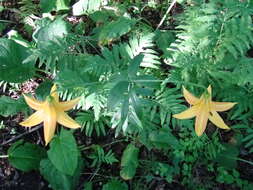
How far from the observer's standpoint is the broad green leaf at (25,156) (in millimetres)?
2752

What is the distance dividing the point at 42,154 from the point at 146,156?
0.79m

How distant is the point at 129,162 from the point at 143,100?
24.8 inches

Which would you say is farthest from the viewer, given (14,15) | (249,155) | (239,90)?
(14,15)

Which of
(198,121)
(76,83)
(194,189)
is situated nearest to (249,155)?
(194,189)

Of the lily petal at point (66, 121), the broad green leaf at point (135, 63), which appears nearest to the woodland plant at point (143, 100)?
the broad green leaf at point (135, 63)

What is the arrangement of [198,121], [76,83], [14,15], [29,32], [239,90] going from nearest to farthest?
[198,121] → [76,83] → [239,90] → [29,32] → [14,15]

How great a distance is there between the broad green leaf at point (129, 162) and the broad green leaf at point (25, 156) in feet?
2.09

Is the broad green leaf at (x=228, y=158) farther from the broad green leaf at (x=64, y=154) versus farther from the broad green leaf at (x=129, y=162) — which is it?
the broad green leaf at (x=64, y=154)

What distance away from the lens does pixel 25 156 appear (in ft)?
9.12

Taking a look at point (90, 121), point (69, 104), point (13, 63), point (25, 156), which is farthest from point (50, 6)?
point (69, 104)

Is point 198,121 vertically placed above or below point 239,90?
above

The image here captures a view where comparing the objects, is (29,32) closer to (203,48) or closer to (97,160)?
(97,160)

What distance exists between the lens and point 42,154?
2.85 m

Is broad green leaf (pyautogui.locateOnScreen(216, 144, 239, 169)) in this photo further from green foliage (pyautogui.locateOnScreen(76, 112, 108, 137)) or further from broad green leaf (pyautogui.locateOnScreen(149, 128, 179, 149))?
green foliage (pyautogui.locateOnScreen(76, 112, 108, 137))
